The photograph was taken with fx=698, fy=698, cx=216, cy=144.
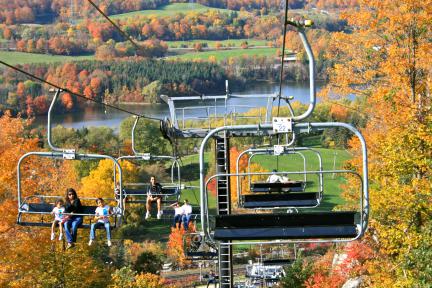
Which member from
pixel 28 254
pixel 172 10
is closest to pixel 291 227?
pixel 28 254

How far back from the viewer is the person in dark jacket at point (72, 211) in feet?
33.7

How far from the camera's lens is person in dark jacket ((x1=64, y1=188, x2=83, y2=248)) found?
10266 mm

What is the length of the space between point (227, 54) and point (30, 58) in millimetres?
34448

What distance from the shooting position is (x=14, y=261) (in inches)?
716

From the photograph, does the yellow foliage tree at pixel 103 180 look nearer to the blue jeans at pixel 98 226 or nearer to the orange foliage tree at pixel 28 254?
the orange foliage tree at pixel 28 254

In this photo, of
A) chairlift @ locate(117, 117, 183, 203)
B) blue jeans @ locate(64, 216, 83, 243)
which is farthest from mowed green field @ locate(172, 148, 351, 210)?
blue jeans @ locate(64, 216, 83, 243)

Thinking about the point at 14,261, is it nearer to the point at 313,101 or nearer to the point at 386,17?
the point at 386,17

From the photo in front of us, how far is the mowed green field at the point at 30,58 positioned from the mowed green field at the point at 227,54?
17.8m

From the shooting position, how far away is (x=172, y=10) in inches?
6516

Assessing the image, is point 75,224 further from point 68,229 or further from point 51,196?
point 51,196

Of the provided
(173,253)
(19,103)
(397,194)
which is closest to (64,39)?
(19,103)

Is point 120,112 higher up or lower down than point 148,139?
lower down

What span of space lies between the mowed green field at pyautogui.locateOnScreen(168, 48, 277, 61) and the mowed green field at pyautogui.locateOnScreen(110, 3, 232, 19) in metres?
30.8

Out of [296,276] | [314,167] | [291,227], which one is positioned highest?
[291,227]
